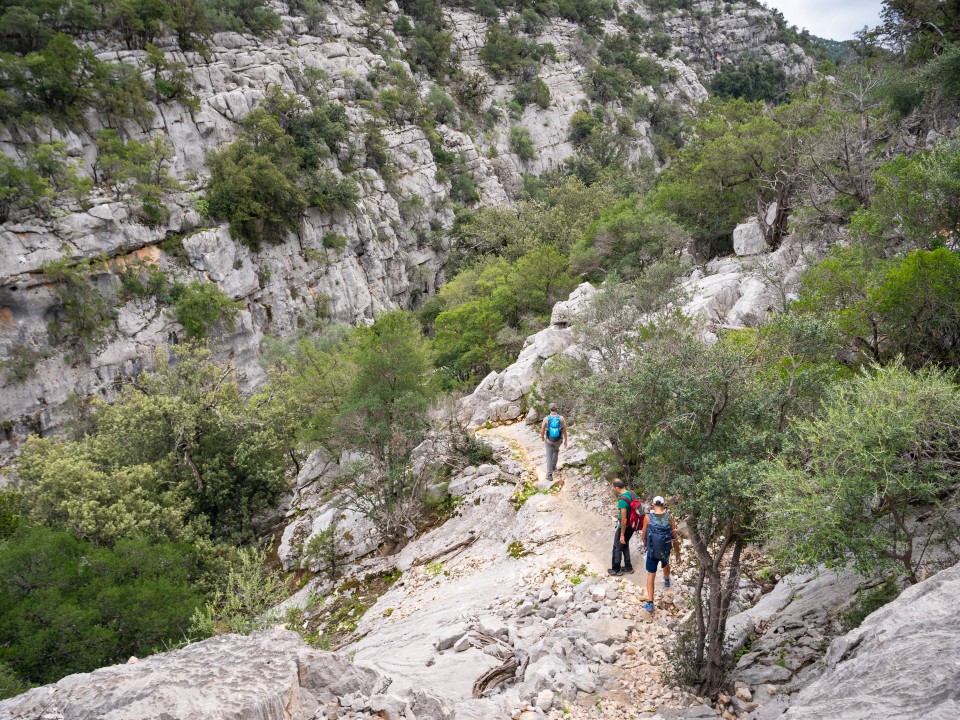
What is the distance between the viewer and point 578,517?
39.8 feet

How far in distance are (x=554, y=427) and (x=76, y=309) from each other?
31.9m

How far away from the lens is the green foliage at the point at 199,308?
113ft

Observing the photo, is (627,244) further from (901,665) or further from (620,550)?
(901,665)

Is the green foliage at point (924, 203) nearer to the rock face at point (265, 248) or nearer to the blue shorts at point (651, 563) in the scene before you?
the blue shorts at point (651, 563)

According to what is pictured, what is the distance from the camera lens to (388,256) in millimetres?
47531

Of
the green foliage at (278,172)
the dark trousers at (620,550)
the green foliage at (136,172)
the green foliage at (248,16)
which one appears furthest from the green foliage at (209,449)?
the green foliage at (248,16)

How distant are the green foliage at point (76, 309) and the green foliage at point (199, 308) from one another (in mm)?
4085

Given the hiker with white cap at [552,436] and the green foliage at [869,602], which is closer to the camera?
the green foliage at [869,602]

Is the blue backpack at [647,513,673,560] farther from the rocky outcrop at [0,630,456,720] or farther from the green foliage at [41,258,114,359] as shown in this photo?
the green foliage at [41,258,114,359]

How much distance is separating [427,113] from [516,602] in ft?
179

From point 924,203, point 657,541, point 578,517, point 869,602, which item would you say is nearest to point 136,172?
point 578,517

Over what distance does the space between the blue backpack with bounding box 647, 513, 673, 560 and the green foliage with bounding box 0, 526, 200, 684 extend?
38.6 ft

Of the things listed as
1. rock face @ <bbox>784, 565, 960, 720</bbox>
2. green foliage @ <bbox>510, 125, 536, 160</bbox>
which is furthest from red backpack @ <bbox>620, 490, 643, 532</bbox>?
green foliage @ <bbox>510, 125, 536, 160</bbox>

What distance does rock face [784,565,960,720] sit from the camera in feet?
12.9
